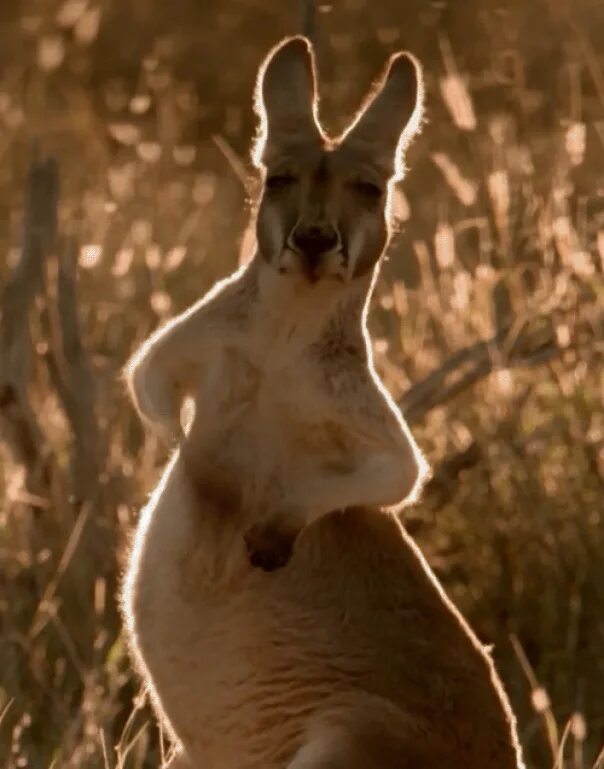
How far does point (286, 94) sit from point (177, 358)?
58cm

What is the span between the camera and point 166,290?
10.1m

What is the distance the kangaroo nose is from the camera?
5.05 meters

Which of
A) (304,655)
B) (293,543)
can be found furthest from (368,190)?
(304,655)

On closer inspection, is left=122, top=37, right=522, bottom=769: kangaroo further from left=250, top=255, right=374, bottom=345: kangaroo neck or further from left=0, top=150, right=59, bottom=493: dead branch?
left=0, top=150, right=59, bottom=493: dead branch

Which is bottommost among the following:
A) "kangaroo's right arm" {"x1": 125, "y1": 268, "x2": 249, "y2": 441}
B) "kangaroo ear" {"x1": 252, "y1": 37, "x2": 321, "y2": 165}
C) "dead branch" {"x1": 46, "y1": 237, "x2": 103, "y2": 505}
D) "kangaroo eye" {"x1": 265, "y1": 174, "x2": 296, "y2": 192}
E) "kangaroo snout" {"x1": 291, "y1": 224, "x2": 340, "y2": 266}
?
"dead branch" {"x1": 46, "y1": 237, "x2": 103, "y2": 505}

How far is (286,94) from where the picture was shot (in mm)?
5457

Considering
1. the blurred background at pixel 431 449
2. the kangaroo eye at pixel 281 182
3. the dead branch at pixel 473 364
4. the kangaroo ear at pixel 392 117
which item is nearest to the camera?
the kangaroo eye at pixel 281 182

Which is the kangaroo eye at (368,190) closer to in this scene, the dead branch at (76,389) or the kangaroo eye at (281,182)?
the kangaroo eye at (281,182)

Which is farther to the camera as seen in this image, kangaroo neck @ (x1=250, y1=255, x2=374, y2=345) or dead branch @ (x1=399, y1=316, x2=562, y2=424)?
dead branch @ (x1=399, y1=316, x2=562, y2=424)

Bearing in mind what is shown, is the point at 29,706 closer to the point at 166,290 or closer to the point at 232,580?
the point at 232,580

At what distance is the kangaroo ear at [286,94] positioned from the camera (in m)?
5.40

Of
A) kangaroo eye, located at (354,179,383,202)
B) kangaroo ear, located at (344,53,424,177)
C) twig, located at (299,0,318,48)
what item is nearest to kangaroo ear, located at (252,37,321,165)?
kangaroo ear, located at (344,53,424,177)

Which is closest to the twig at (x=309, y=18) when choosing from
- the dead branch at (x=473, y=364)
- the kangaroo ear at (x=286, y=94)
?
the dead branch at (x=473, y=364)

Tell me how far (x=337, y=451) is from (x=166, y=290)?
188 inches
